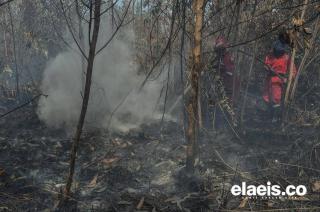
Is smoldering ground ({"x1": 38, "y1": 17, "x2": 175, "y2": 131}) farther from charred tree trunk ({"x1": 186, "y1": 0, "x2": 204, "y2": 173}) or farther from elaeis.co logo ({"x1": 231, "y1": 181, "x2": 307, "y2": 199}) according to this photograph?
elaeis.co logo ({"x1": 231, "y1": 181, "x2": 307, "y2": 199})

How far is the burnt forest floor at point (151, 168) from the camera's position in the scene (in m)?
4.59

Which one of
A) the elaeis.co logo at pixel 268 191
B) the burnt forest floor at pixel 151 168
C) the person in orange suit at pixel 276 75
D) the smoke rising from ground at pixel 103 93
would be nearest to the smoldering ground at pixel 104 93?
the smoke rising from ground at pixel 103 93

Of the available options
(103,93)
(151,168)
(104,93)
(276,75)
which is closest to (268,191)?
(151,168)

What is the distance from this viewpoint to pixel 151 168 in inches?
228

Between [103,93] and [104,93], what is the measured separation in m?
0.14

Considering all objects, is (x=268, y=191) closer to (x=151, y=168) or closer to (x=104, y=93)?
(x=151, y=168)

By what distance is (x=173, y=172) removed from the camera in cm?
552

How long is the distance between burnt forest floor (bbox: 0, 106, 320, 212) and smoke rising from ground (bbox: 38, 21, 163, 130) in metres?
0.50

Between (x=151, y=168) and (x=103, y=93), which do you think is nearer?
(x=151, y=168)

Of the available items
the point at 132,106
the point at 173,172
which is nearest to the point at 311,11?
the point at 132,106

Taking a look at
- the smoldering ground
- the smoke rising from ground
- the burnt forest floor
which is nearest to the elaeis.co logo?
the burnt forest floor

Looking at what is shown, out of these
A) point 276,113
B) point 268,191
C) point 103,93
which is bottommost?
point 268,191

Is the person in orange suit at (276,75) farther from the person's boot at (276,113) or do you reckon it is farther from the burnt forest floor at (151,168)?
the burnt forest floor at (151,168)

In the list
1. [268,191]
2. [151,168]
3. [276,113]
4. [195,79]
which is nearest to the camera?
[195,79]
